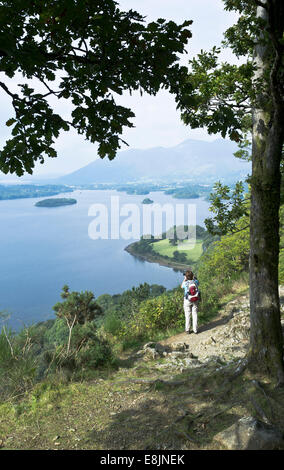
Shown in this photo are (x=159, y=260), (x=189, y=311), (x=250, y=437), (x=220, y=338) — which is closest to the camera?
(x=250, y=437)

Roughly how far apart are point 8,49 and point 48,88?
47.4 inches

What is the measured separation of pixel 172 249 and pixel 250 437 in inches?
3828

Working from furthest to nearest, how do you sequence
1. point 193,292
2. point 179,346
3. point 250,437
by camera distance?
point 193,292
point 179,346
point 250,437

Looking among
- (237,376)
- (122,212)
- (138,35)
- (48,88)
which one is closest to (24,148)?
(48,88)

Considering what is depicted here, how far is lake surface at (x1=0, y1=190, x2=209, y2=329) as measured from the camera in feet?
255

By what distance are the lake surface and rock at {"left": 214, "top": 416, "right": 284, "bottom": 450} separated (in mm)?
56590

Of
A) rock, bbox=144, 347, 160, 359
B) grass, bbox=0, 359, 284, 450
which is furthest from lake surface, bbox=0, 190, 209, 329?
grass, bbox=0, 359, 284, 450

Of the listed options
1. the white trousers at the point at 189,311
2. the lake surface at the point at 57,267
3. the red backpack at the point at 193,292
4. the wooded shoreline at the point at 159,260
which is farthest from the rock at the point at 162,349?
the wooded shoreline at the point at 159,260

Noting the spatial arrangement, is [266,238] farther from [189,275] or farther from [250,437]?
[189,275]

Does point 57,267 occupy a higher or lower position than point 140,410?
lower

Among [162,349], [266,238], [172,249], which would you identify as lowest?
[172,249]

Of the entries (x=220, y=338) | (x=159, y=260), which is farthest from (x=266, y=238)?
(x=159, y=260)

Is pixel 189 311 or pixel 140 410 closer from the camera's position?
pixel 140 410

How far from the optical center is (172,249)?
99750 mm
